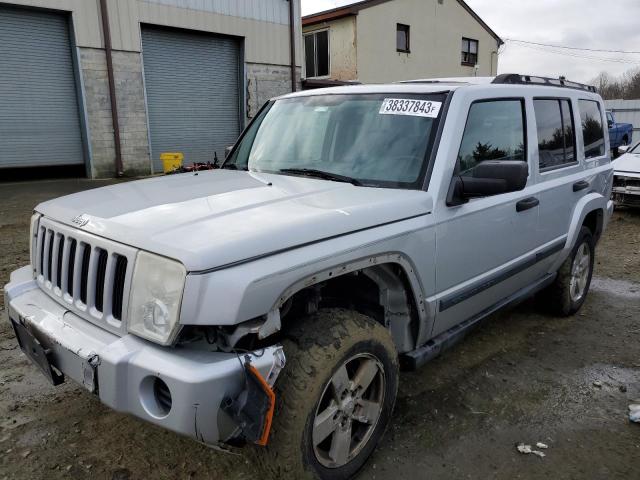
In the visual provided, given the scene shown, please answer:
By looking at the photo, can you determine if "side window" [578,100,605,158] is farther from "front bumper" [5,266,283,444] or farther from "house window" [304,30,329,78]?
"house window" [304,30,329,78]

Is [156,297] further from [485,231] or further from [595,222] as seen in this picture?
[595,222]

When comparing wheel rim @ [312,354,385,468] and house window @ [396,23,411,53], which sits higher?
house window @ [396,23,411,53]

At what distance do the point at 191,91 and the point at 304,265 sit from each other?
44.4ft

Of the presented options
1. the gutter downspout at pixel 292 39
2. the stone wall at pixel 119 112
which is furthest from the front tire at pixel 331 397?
the gutter downspout at pixel 292 39

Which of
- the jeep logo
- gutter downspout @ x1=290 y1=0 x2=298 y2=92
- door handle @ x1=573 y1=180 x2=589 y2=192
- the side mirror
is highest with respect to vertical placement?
gutter downspout @ x1=290 y1=0 x2=298 y2=92

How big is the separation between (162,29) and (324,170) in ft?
40.4

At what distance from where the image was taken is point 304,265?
205 centimetres

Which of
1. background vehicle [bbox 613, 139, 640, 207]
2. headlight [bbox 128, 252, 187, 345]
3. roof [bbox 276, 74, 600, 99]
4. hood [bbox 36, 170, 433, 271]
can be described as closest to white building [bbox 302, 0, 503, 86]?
background vehicle [bbox 613, 139, 640, 207]

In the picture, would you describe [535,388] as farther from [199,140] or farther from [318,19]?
[318,19]

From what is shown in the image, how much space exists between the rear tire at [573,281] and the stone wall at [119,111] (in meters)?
11.2

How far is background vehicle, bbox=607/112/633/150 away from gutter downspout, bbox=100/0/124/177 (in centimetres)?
1745

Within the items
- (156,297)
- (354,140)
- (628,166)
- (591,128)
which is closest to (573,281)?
(591,128)

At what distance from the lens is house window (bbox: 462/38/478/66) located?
2620 centimetres

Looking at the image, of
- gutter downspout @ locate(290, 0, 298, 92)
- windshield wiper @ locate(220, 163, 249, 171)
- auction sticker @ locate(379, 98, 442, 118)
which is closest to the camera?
auction sticker @ locate(379, 98, 442, 118)
